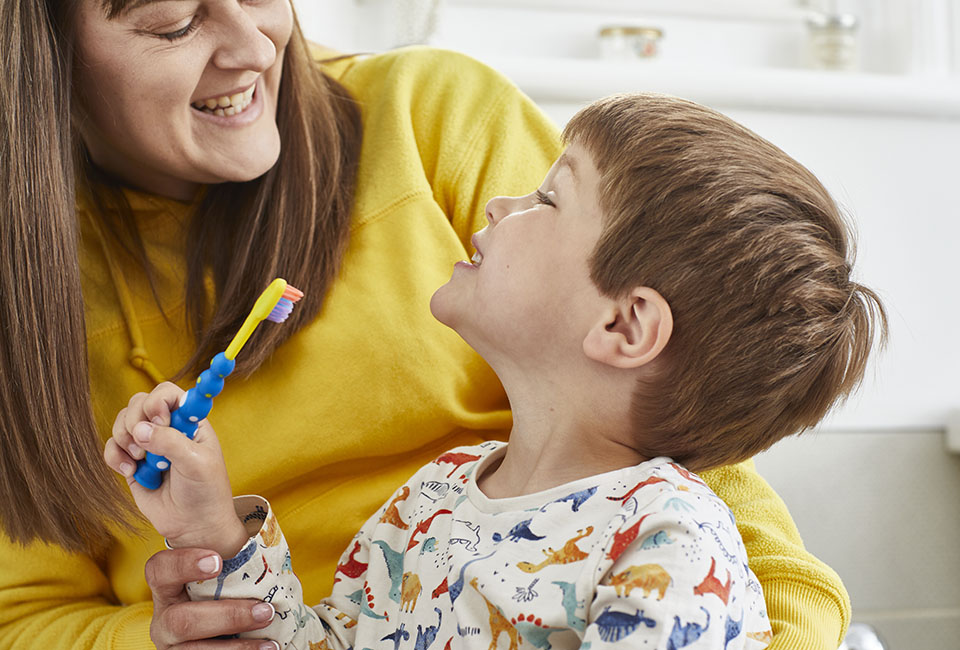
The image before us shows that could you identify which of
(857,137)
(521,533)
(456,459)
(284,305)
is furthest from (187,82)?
(857,137)

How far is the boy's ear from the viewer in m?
0.78

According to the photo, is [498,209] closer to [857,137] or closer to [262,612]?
[262,612]

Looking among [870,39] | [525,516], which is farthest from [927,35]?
[525,516]

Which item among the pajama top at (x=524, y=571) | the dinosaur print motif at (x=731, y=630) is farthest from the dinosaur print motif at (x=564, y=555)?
the dinosaur print motif at (x=731, y=630)

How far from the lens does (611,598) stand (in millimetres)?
681

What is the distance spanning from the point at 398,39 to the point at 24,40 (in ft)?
3.23

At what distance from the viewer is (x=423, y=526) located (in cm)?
89

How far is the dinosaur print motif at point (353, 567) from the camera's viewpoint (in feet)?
3.15

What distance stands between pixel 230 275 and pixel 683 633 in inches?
24.8

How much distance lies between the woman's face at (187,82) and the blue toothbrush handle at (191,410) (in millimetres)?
350

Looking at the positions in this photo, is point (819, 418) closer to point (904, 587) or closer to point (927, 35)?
point (904, 587)

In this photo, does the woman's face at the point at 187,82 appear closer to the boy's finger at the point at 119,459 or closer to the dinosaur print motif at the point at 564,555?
the boy's finger at the point at 119,459

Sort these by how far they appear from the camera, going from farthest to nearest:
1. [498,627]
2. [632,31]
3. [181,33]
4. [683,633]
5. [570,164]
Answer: [632,31]
[181,33]
[570,164]
[498,627]
[683,633]

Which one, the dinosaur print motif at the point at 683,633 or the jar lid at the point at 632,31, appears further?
the jar lid at the point at 632,31
